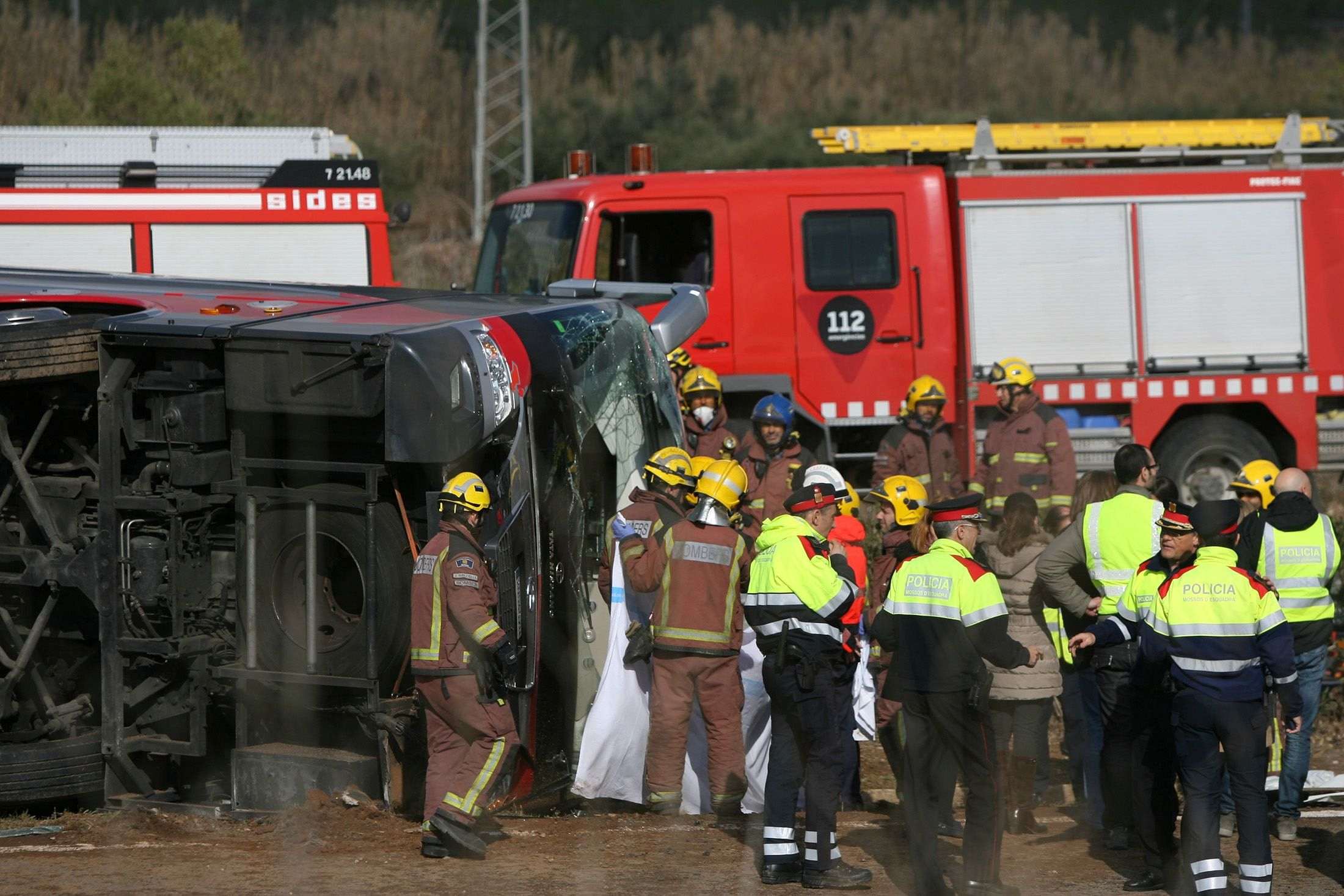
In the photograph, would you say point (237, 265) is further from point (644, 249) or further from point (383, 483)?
point (383, 483)

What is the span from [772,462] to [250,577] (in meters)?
3.33

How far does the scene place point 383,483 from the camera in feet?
22.2

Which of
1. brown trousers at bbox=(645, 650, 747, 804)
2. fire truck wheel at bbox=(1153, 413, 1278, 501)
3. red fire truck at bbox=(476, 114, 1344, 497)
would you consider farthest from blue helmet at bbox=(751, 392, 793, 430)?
fire truck wheel at bbox=(1153, 413, 1278, 501)

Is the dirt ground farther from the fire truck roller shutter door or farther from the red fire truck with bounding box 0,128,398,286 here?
the red fire truck with bounding box 0,128,398,286

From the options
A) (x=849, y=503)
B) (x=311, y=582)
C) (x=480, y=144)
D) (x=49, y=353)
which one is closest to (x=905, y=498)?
(x=849, y=503)

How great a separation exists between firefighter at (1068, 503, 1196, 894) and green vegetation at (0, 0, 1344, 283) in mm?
18725

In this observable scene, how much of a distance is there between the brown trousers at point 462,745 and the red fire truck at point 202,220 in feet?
21.2

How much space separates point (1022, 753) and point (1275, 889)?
129 cm

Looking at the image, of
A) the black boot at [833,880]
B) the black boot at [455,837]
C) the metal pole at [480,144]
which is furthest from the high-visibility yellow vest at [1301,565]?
the metal pole at [480,144]

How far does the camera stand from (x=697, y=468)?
26.1 ft

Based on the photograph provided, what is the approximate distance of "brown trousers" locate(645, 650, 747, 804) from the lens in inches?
279

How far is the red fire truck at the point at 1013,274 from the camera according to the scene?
1120cm

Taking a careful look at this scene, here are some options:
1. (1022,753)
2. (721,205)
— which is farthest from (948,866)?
(721,205)

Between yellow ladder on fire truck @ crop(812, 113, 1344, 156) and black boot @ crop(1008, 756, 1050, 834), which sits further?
yellow ladder on fire truck @ crop(812, 113, 1344, 156)
